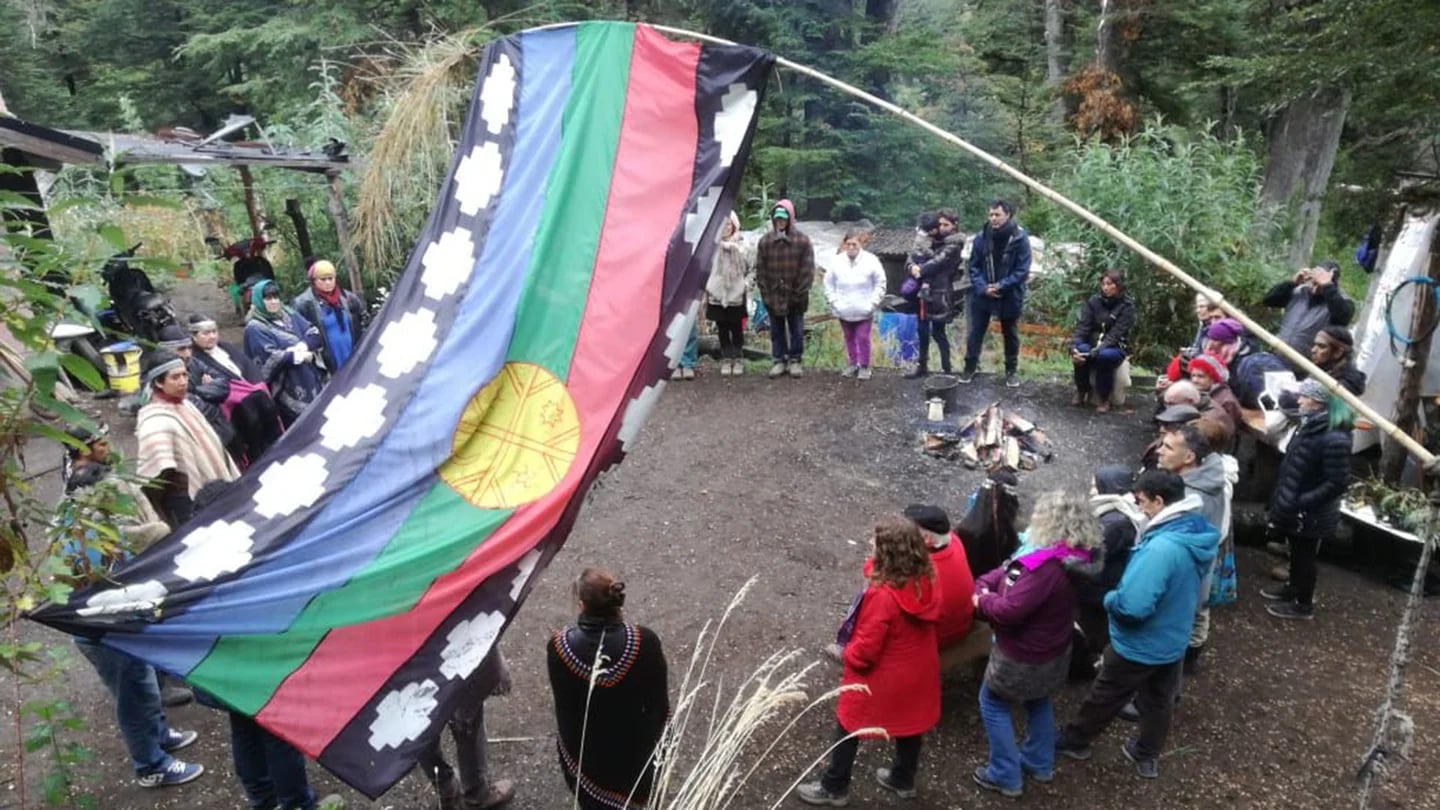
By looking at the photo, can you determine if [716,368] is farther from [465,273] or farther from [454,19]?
[454,19]

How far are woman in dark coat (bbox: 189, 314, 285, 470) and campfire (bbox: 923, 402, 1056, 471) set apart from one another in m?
5.56

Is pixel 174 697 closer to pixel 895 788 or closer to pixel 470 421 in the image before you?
pixel 470 421

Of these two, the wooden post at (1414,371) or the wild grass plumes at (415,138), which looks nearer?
the wooden post at (1414,371)

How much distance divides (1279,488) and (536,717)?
4.81 metres

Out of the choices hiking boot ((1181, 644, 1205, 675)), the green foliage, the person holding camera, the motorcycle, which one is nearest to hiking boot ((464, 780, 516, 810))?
hiking boot ((1181, 644, 1205, 675))

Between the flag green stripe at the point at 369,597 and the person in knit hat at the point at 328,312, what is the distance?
440 centimetres

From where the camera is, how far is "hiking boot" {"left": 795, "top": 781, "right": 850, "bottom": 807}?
431 cm

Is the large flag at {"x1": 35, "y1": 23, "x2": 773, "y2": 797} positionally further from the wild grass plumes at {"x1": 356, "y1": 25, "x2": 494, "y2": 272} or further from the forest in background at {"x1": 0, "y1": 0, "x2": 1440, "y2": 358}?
the forest in background at {"x1": 0, "y1": 0, "x2": 1440, "y2": 358}

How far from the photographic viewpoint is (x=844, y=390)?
964 centimetres

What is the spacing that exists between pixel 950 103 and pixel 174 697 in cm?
1897

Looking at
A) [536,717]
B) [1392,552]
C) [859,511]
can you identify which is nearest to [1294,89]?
[1392,552]

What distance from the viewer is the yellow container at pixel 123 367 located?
9.85 meters

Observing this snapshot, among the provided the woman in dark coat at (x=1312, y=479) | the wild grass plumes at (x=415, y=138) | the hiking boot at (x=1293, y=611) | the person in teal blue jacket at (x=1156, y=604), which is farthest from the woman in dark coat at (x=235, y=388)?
the hiking boot at (x=1293, y=611)

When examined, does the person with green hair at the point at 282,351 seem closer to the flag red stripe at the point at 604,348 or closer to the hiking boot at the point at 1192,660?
the flag red stripe at the point at 604,348
